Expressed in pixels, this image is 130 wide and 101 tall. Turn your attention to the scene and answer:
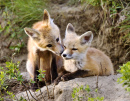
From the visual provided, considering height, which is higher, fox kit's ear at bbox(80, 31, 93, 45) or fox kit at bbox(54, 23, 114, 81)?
fox kit's ear at bbox(80, 31, 93, 45)

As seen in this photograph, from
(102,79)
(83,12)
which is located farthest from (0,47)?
(102,79)

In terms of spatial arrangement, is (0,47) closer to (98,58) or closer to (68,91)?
Answer: (98,58)

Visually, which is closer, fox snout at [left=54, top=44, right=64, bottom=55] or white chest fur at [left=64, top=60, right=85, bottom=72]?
white chest fur at [left=64, top=60, right=85, bottom=72]

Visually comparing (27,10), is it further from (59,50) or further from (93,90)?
(93,90)

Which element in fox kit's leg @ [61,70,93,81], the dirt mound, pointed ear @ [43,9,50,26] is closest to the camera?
the dirt mound

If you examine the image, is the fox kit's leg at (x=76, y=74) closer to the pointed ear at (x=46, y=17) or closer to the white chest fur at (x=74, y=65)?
the white chest fur at (x=74, y=65)

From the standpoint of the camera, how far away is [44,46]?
4320mm

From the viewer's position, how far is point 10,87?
16.2 feet

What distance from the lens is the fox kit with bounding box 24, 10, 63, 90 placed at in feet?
14.1

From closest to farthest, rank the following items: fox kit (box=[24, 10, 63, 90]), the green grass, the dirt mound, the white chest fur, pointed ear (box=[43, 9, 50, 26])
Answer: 1. the dirt mound
2. the white chest fur
3. fox kit (box=[24, 10, 63, 90])
4. pointed ear (box=[43, 9, 50, 26])
5. the green grass

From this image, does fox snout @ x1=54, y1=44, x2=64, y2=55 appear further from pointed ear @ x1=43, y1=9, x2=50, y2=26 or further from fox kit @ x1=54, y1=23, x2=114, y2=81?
pointed ear @ x1=43, y1=9, x2=50, y2=26

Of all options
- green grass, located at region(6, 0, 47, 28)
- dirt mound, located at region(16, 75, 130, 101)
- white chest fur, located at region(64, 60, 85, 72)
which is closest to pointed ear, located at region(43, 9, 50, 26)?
white chest fur, located at region(64, 60, 85, 72)

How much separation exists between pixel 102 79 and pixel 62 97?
3.16 feet

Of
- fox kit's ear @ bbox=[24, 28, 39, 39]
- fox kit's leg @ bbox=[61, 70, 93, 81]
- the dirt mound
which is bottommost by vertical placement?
the dirt mound
